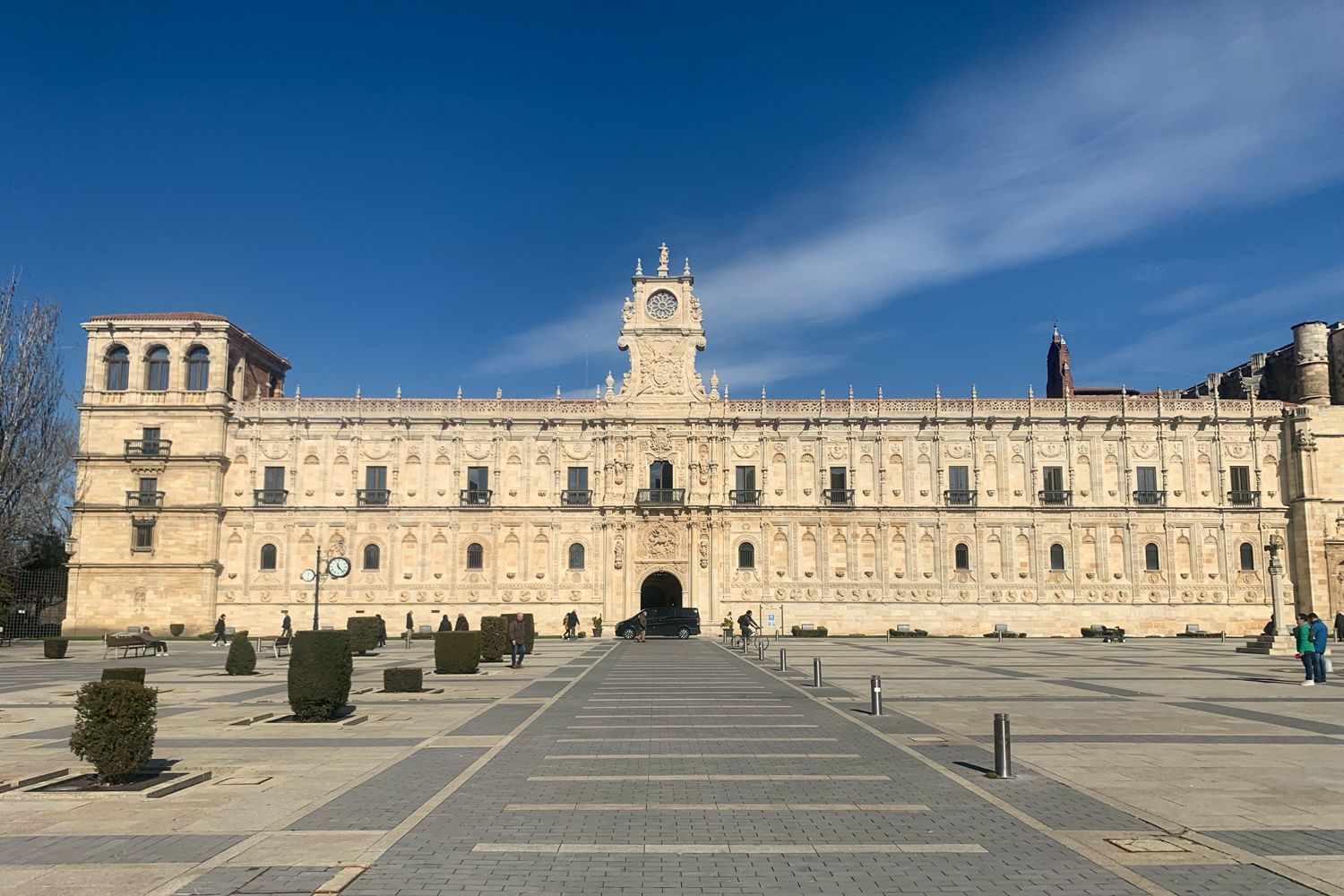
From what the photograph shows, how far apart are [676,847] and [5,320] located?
61163 millimetres

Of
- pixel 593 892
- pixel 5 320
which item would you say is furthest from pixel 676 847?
pixel 5 320

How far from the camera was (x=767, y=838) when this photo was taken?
954 cm

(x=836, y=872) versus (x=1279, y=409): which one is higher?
(x=1279, y=409)

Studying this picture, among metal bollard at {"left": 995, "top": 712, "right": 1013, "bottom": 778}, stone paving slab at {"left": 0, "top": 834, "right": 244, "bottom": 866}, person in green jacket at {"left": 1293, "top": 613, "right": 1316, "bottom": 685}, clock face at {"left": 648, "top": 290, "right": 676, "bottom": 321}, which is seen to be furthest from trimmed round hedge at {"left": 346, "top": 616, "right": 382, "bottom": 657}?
person in green jacket at {"left": 1293, "top": 613, "right": 1316, "bottom": 685}

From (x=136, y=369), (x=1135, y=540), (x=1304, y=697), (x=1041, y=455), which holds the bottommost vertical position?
(x=1304, y=697)

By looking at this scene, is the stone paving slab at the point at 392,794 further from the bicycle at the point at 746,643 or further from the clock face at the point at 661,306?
the clock face at the point at 661,306

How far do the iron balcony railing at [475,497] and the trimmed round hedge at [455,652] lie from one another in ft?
95.2

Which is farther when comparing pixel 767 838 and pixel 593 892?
pixel 767 838

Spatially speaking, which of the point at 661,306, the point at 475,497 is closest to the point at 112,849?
the point at 475,497

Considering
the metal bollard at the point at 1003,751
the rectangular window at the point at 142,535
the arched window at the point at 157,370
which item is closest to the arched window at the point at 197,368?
the arched window at the point at 157,370

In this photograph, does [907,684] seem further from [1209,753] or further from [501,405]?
[501,405]

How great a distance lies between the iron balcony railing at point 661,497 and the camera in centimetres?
5734

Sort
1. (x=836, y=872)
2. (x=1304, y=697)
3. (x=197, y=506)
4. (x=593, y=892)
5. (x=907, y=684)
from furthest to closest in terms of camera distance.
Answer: (x=197, y=506)
(x=907, y=684)
(x=1304, y=697)
(x=836, y=872)
(x=593, y=892)

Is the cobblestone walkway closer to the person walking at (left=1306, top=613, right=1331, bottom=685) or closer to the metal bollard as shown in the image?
the metal bollard
